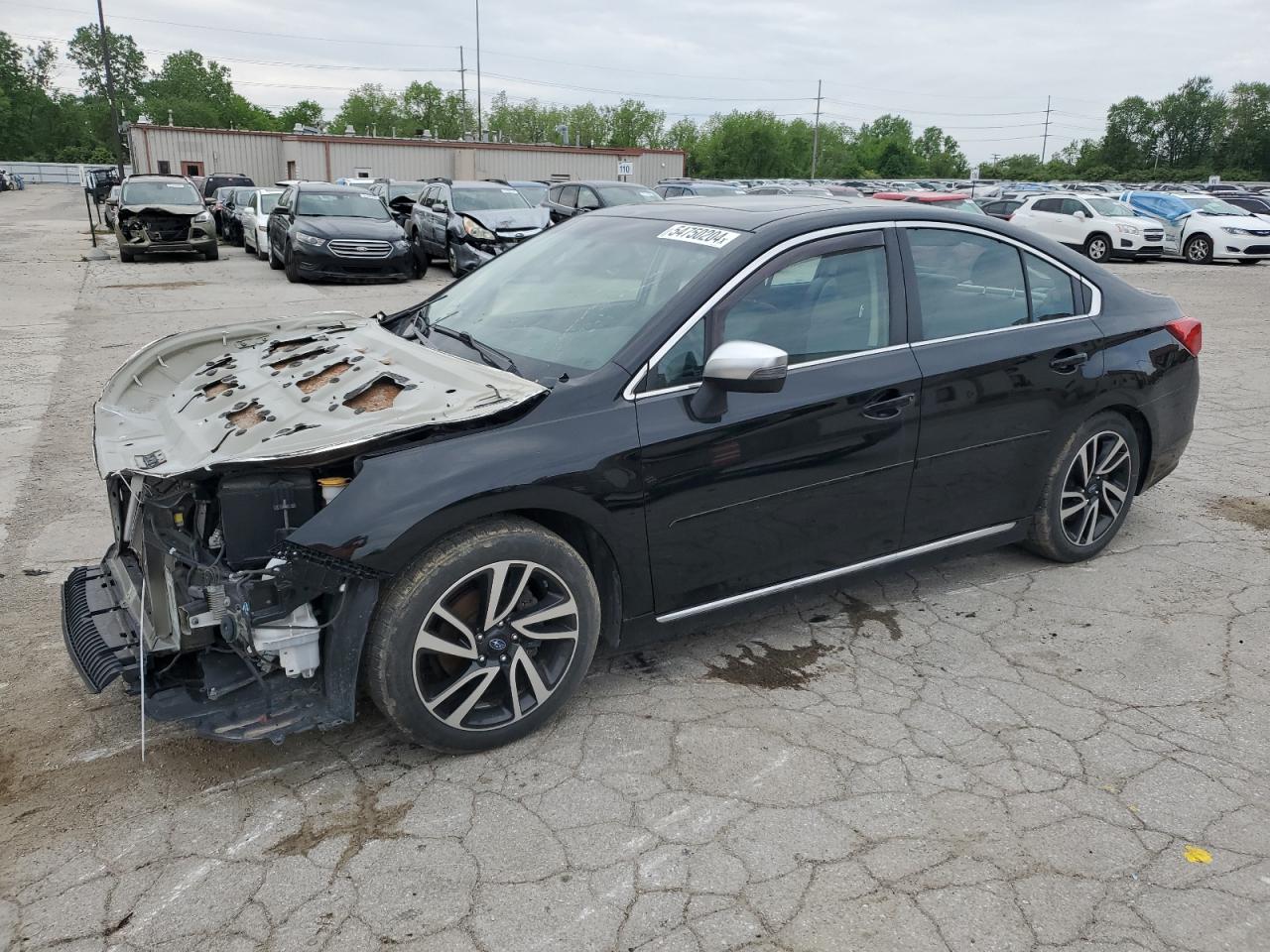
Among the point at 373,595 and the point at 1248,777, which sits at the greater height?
the point at 373,595

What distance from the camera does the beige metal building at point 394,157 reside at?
153 feet

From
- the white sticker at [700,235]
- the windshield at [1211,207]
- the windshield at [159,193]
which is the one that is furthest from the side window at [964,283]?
the windshield at [1211,207]

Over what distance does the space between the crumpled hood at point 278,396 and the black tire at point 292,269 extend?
13.4m

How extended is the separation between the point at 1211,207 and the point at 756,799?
28.2m

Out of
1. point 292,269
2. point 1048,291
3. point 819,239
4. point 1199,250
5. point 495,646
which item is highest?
point 819,239

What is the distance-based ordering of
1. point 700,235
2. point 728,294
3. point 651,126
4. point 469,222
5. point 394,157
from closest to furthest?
point 728,294
point 700,235
point 469,222
point 394,157
point 651,126

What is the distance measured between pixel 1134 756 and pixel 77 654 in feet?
11.4

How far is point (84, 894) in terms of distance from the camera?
2.54 m

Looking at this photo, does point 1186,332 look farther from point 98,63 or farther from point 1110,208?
point 98,63

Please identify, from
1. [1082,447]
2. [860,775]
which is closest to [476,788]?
[860,775]

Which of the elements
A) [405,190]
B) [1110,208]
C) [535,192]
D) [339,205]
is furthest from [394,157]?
[1110,208]

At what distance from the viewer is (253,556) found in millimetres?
2848

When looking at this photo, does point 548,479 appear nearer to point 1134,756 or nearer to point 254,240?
point 1134,756

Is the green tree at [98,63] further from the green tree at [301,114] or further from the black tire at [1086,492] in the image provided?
the black tire at [1086,492]
